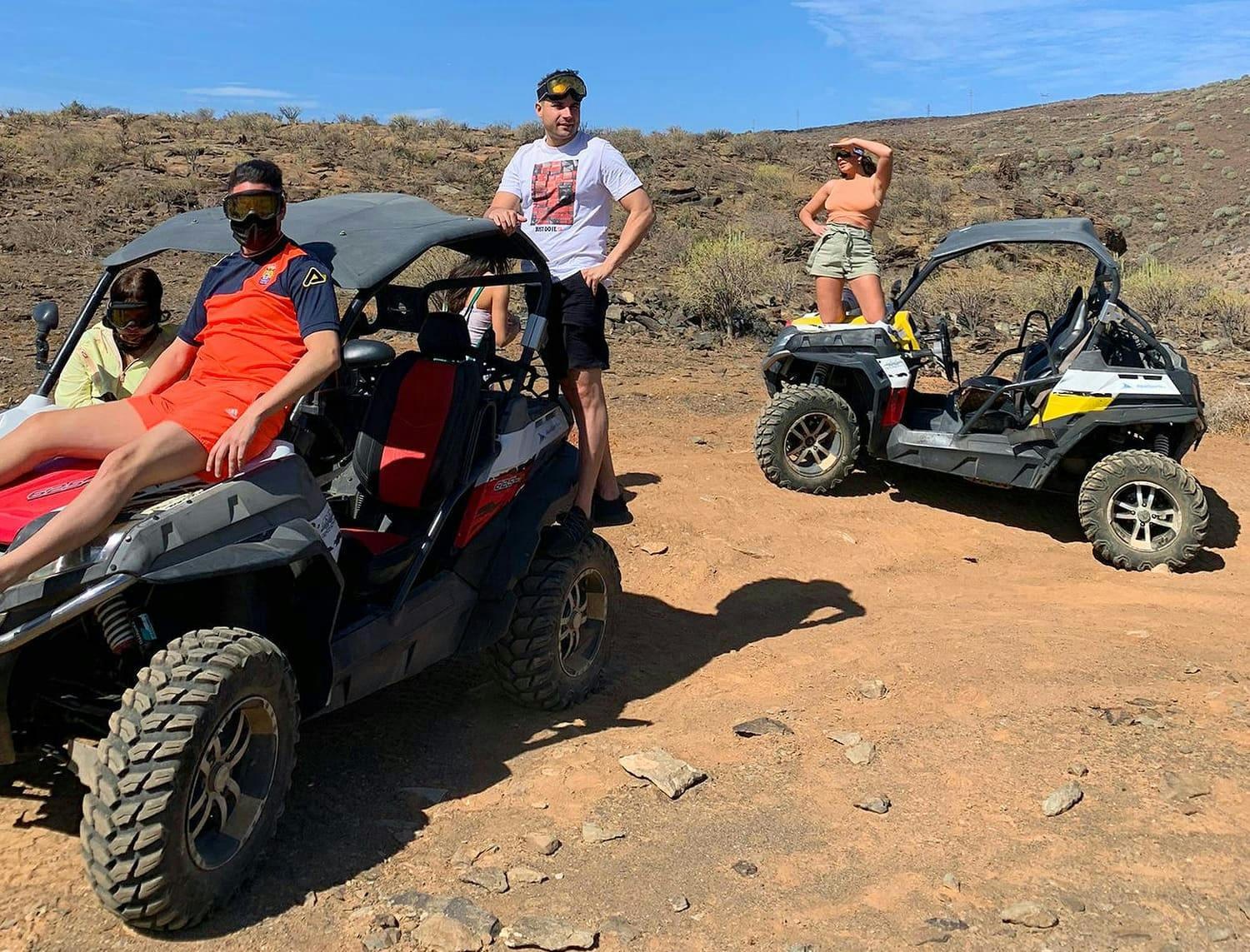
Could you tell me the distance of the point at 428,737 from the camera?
4.37 m

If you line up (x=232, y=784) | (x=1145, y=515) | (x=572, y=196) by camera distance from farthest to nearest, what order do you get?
(x=1145, y=515)
(x=572, y=196)
(x=232, y=784)

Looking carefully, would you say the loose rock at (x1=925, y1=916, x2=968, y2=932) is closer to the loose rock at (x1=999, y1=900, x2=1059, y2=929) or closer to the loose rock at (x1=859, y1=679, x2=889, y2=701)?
the loose rock at (x1=999, y1=900, x2=1059, y2=929)

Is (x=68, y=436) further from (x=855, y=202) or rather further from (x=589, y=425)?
(x=855, y=202)

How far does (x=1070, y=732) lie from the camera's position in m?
4.37

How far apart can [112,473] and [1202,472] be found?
321 inches

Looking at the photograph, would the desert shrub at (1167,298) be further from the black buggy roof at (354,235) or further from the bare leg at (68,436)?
the bare leg at (68,436)

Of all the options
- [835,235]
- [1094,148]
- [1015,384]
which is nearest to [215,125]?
[835,235]

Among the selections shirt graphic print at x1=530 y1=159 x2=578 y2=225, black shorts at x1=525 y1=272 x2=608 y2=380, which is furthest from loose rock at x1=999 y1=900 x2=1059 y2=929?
shirt graphic print at x1=530 y1=159 x2=578 y2=225

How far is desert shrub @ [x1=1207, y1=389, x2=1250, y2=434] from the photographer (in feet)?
34.2

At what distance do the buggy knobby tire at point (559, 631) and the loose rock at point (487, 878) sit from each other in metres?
1.15

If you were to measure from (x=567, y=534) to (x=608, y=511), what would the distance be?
3.65 ft

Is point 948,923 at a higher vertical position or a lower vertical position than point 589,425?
lower

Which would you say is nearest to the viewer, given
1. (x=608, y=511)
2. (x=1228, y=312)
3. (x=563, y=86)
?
(x=563, y=86)

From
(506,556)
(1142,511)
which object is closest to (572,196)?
(506,556)
